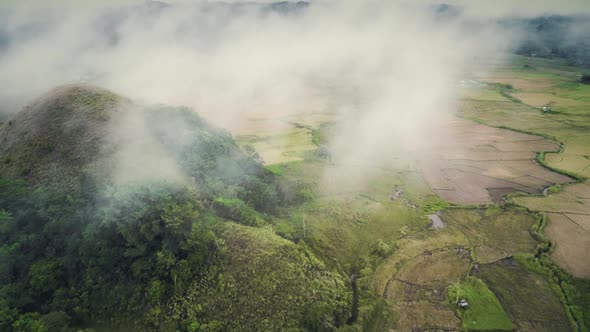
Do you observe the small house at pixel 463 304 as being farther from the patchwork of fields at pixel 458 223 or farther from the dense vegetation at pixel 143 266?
the dense vegetation at pixel 143 266

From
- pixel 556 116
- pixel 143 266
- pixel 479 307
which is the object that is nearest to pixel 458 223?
pixel 479 307

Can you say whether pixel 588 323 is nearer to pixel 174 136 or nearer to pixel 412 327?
pixel 412 327

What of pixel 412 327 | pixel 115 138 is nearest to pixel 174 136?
pixel 115 138

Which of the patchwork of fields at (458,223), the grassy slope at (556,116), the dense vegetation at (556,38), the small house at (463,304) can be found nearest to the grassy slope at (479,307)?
the patchwork of fields at (458,223)

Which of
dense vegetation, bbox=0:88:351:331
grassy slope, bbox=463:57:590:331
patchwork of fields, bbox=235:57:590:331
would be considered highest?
dense vegetation, bbox=0:88:351:331

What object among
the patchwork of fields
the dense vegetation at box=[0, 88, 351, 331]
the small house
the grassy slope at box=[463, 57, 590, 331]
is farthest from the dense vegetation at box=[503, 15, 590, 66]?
the dense vegetation at box=[0, 88, 351, 331]

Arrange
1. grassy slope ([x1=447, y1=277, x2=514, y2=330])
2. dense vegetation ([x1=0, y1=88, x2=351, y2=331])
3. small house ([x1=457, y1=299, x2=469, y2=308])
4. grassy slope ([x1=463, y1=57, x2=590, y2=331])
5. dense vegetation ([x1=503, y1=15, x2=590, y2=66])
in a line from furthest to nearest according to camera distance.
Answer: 1. dense vegetation ([x1=503, y1=15, x2=590, y2=66])
2. grassy slope ([x1=463, y1=57, x2=590, y2=331])
3. small house ([x1=457, y1=299, x2=469, y2=308])
4. dense vegetation ([x1=0, y1=88, x2=351, y2=331])
5. grassy slope ([x1=447, y1=277, x2=514, y2=330])

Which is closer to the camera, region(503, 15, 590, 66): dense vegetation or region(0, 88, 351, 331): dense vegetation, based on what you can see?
region(0, 88, 351, 331): dense vegetation

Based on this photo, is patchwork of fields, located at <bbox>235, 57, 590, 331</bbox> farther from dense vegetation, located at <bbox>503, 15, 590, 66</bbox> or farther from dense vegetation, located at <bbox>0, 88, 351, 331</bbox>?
dense vegetation, located at <bbox>503, 15, 590, 66</bbox>
